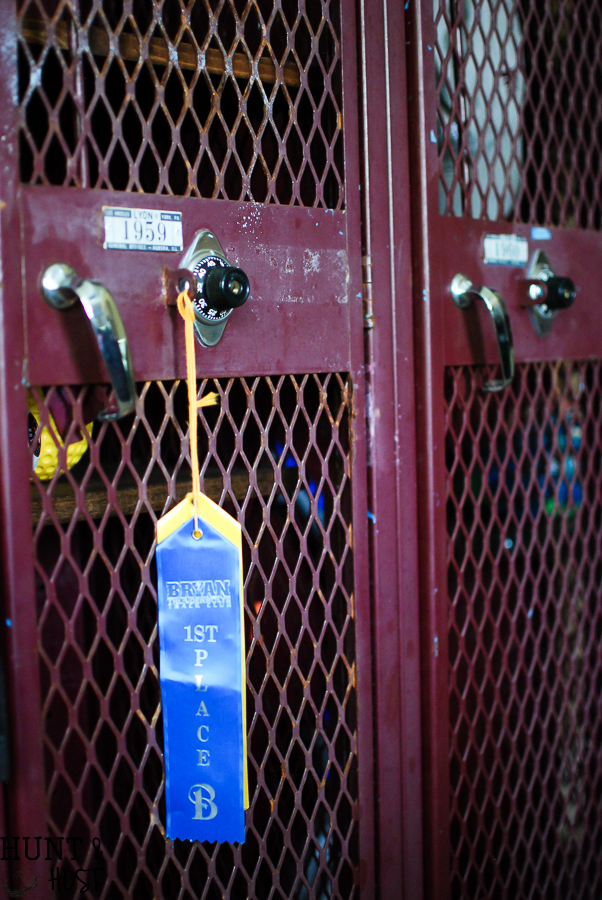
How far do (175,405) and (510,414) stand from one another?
54 cm

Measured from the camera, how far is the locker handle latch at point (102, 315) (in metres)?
0.66

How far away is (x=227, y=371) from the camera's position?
81 cm

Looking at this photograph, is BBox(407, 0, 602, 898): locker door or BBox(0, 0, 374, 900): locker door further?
BBox(407, 0, 602, 898): locker door

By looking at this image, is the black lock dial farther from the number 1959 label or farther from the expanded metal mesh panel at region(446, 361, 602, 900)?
the expanded metal mesh panel at region(446, 361, 602, 900)

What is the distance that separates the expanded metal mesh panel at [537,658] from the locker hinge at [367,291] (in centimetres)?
20

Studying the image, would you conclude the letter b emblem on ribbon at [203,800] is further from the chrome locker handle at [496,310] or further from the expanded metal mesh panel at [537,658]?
the chrome locker handle at [496,310]

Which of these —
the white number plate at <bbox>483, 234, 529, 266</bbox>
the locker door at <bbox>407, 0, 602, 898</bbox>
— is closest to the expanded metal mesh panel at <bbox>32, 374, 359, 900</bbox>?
the locker door at <bbox>407, 0, 602, 898</bbox>

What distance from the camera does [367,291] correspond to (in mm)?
919

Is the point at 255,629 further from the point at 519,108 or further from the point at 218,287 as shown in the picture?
the point at 519,108

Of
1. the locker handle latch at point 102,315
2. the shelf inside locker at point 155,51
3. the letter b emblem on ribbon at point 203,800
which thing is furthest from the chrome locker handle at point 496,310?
the letter b emblem on ribbon at point 203,800

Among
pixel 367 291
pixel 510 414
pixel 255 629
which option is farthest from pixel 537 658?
pixel 367 291

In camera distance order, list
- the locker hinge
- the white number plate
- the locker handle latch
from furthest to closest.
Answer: the white number plate → the locker hinge → the locker handle latch

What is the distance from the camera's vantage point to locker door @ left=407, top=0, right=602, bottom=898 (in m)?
0.99

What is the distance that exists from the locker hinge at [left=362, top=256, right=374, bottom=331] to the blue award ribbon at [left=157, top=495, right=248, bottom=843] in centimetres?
31
